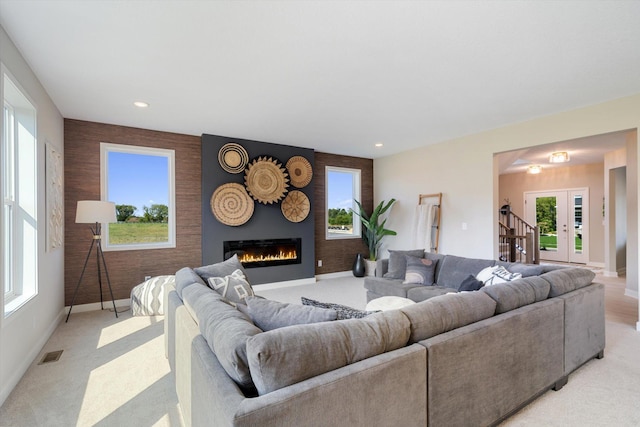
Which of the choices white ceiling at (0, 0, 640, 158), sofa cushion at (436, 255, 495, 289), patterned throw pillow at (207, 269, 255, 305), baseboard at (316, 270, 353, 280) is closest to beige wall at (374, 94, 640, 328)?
white ceiling at (0, 0, 640, 158)

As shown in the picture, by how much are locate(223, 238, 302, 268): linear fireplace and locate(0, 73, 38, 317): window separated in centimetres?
254

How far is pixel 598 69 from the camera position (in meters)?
2.81

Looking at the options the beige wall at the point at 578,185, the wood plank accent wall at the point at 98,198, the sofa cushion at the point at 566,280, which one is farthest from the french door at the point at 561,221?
the wood plank accent wall at the point at 98,198

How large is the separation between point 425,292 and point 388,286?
21.0 inches

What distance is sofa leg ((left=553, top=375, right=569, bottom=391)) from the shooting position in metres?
2.22

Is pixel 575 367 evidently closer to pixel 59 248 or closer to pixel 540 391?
pixel 540 391

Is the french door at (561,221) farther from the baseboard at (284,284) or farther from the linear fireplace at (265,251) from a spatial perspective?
the linear fireplace at (265,251)

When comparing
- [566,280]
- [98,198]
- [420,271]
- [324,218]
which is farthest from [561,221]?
[98,198]

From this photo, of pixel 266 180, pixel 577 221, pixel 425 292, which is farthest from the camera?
pixel 577 221

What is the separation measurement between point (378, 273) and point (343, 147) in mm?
2623

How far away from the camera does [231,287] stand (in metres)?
2.56

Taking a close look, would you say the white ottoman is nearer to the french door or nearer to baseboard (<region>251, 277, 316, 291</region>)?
baseboard (<region>251, 277, 316, 291</region>)

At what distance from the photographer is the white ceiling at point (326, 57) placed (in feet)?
6.61

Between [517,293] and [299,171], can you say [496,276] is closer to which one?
[517,293]
